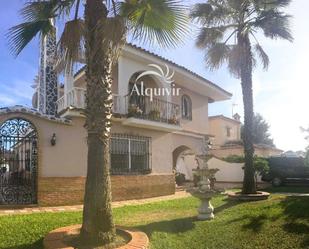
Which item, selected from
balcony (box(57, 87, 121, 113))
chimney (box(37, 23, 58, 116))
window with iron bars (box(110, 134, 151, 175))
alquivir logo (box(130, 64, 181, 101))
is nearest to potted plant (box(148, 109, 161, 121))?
window with iron bars (box(110, 134, 151, 175))

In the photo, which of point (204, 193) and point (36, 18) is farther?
point (204, 193)

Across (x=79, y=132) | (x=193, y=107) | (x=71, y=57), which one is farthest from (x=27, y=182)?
(x=193, y=107)

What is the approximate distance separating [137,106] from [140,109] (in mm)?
386

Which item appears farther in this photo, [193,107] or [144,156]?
[193,107]

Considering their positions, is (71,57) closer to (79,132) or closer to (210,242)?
(210,242)

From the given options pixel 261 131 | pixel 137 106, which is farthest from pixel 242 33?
pixel 261 131

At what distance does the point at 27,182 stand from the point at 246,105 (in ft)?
28.4

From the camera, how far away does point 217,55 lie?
14602mm

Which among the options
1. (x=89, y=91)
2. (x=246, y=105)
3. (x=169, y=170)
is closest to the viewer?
(x=89, y=91)

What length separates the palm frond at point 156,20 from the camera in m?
7.04

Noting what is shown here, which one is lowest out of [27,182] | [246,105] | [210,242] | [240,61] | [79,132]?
[210,242]

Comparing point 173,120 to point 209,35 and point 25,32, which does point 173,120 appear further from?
point 25,32

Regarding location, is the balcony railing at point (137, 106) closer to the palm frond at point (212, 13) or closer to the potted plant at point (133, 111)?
the potted plant at point (133, 111)

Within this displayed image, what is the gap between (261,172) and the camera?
2230cm
